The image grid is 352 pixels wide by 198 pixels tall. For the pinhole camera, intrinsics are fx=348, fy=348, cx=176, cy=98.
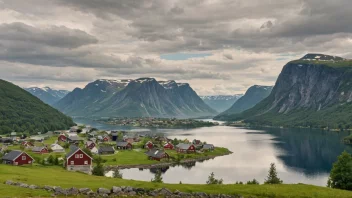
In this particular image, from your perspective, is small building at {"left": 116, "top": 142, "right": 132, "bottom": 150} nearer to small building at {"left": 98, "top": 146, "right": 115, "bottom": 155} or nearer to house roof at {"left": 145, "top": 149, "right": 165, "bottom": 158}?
Result: small building at {"left": 98, "top": 146, "right": 115, "bottom": 155}

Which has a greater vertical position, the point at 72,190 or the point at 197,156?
the point at 72,190

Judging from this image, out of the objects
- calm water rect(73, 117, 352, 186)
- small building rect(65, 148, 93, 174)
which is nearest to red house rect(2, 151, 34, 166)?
small building rect(65, 148, 93, 174)

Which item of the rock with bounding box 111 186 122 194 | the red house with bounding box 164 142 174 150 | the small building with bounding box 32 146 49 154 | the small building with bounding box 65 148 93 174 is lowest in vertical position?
the red house with bounding box 164 142 174 150

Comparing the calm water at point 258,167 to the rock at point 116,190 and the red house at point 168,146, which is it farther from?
the rock at point 116,190

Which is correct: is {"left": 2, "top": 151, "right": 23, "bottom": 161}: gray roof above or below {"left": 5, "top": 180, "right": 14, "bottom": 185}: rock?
below

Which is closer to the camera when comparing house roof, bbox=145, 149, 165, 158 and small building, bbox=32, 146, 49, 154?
small building, bbox=32, 146, 49, 154

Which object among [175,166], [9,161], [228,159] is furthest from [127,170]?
[228,159]

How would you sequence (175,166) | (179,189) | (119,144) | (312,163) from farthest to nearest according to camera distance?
(119,144), (312,163), (175,166), (179,189)

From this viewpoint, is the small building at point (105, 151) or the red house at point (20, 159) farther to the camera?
the small building at point (105, 151)

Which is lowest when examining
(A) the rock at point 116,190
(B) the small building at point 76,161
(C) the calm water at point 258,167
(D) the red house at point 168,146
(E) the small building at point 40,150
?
(C) the calm water at point 258,167

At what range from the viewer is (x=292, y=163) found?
130 m

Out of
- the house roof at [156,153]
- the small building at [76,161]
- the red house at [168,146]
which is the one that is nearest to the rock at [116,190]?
the small building at [76,161]

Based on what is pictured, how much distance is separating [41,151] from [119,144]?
36.8 metres

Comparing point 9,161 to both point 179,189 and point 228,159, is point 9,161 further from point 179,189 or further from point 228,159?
point 228,159
